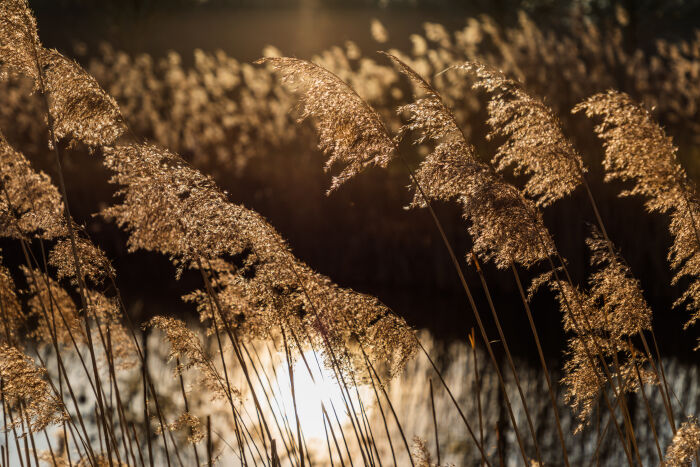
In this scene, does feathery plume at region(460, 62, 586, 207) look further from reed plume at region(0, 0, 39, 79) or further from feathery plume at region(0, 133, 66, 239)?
feathery plume at region(0, 133, 66, 239)

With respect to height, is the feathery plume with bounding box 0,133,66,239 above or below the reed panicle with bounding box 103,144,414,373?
above

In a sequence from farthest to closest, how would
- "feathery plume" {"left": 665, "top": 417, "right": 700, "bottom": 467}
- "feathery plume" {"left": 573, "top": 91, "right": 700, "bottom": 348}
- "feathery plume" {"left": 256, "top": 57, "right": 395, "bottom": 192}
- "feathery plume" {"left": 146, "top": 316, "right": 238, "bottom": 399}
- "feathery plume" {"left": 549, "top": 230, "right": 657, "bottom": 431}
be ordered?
"feathery plume" {"left": 146, "top": 316, "right": 238, "bottom": 399} → "feathery plume" {"left": 549, "top": 230, "right": 657, "bottom": 431} → "feathery plume" {"left": 256, "top": 57, "right": 395, "bottom": 192} → "feathery plume" {"left": 573, "top": 91, "right": 700, "bottom": 348} → "feathery plume" {"left": 665, "top": 417, "right": 700, "bottom": 467}

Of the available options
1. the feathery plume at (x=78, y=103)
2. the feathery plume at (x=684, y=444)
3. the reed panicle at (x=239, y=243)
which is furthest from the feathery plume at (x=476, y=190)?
the feathery plume at (x=78, y=103)

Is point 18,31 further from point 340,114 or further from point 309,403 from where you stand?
point 309,403

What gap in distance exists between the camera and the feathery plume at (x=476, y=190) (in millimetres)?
1979

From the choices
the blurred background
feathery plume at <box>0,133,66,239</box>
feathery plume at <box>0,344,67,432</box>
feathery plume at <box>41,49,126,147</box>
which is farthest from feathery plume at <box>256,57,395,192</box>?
the blurred background

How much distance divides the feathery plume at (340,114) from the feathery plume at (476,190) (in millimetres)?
114

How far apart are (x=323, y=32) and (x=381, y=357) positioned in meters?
29.6

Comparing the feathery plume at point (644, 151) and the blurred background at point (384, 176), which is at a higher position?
the blurred background at point (384, 176)

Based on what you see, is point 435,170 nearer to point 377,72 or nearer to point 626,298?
point 626,298

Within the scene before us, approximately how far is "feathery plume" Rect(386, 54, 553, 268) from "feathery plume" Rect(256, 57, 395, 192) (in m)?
0.11

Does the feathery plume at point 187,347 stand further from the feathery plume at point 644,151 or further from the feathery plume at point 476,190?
the feathery plume at point 644,151

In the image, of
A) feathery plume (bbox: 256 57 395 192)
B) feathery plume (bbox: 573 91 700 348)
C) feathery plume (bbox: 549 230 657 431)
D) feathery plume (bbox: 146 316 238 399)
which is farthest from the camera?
feathery plume (bbox: 146 316 238 399)

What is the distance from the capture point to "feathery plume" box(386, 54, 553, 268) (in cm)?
198
